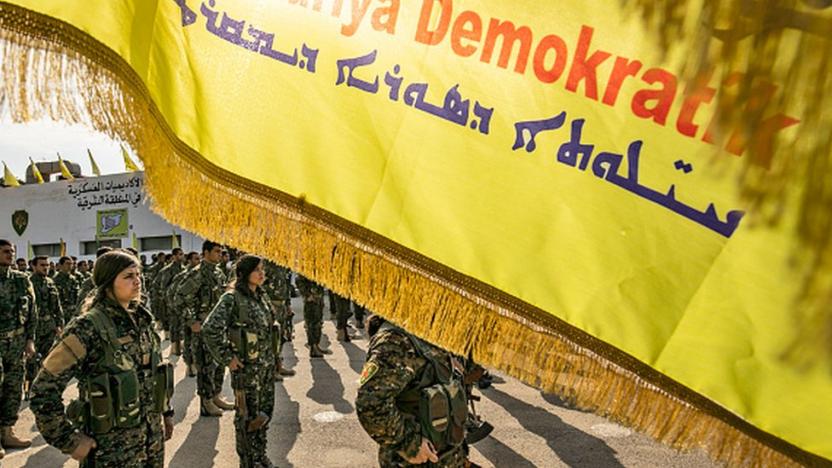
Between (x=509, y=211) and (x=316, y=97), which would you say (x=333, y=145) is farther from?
(x=509, y=211)

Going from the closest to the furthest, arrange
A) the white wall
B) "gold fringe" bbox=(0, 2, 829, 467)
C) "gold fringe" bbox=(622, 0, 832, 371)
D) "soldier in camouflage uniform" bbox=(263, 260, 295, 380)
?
"gold fringe" bbox=(622, 0, 832, 371) → "gold fringe" bbox=(0, 2, 829, 467) → "soldier in camouflage uniform" bbox=(263, 260, 295, 380) → the white wall

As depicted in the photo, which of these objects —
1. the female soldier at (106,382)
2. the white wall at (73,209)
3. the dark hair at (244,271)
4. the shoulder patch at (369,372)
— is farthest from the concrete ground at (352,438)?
the white wall at (73,209)

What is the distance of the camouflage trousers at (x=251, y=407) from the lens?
5.43m

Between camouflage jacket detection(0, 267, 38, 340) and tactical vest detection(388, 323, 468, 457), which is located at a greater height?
tactical vest detection(388, 323, 468, 457)

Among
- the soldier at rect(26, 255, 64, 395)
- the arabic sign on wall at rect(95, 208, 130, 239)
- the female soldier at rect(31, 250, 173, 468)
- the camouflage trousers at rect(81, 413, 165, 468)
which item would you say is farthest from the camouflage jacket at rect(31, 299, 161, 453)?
the arabic sign on wall at rect(95, 208, 130, 239)

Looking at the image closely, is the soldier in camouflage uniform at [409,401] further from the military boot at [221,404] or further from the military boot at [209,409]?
the military boot at [221,404]

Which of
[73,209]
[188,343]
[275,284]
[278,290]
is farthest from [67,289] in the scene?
[73,209]

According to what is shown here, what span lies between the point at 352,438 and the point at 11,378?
3776 millimetres

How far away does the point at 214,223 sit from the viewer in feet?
4.18

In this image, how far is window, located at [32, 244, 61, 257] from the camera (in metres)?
32.8

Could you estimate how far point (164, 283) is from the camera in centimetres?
1370

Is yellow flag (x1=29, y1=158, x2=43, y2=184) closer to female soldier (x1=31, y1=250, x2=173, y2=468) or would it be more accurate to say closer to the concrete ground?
the concrete ground

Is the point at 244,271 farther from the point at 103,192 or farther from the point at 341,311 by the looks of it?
the point at 103,192

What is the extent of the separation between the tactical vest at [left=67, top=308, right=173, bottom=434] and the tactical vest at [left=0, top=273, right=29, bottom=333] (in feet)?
13.7
